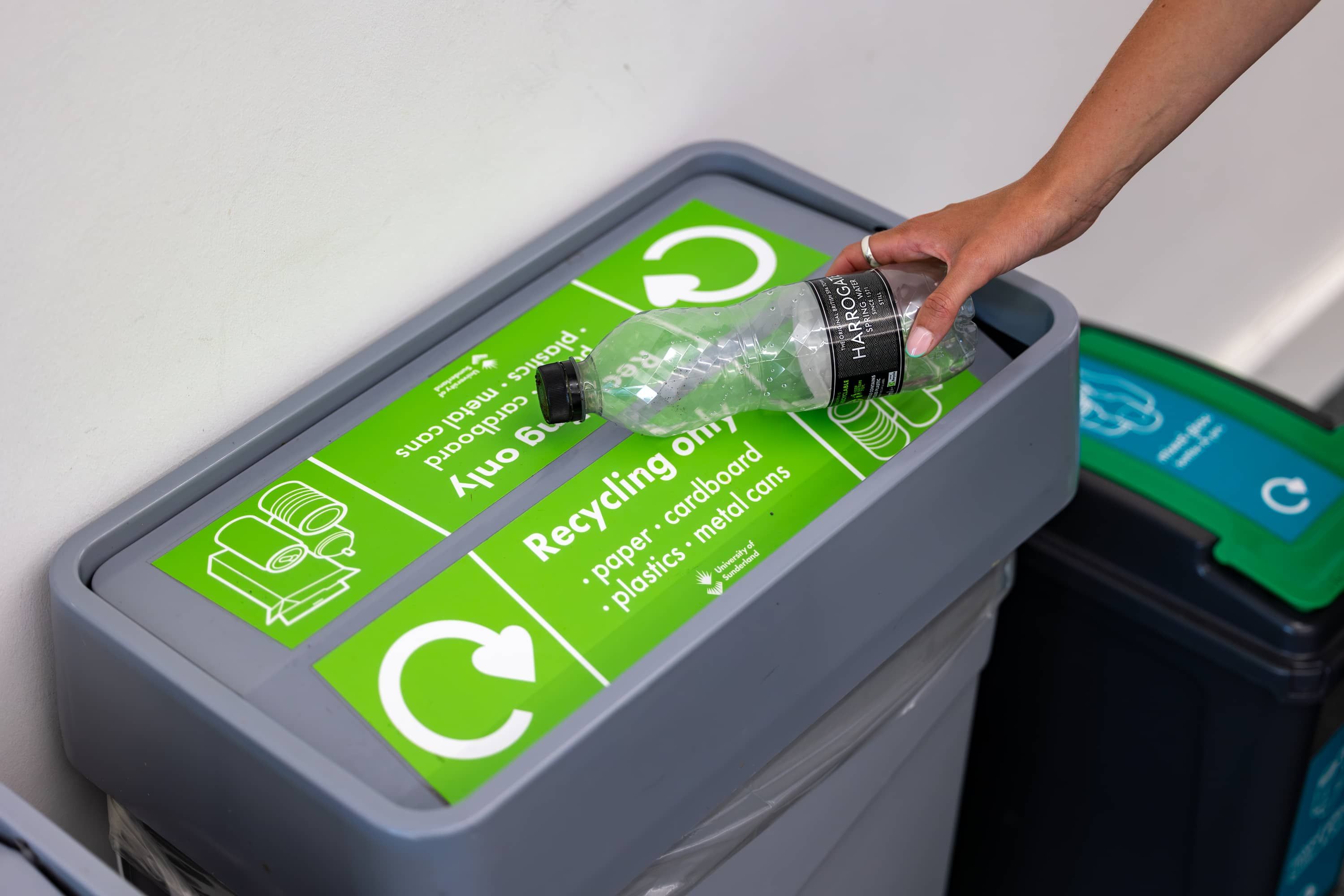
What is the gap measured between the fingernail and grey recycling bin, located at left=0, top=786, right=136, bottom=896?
0.52m

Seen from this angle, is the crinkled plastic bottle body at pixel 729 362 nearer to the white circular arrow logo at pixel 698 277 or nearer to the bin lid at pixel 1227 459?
the white circular arrow logo at pixel 698 277

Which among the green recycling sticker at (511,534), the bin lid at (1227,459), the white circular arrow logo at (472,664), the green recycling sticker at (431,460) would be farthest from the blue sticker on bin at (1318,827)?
the white circular arrow logo at (472,664)

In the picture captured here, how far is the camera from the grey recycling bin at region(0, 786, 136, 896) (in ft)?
1.85

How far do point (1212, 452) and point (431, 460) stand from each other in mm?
694

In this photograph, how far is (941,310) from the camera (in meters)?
0.75

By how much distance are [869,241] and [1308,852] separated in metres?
0.71

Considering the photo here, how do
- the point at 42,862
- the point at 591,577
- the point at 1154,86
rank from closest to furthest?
the point at 42,862
the point at 591,577
the point at 1154,86

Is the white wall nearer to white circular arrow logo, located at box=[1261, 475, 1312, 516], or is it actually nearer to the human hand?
the human hand

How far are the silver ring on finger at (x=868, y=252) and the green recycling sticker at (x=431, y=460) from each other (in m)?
0.05

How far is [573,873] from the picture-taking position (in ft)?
2.01

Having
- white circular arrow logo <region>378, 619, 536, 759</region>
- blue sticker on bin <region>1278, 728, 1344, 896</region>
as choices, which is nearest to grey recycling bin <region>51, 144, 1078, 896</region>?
white circular arrow logo <region>378, 619, 536, 759</region>

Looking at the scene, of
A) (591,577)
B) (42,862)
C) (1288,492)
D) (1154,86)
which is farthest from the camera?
(1288,492)

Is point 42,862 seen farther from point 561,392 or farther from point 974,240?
point 974,240

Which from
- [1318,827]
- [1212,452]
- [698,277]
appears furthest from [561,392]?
[1318,827]
